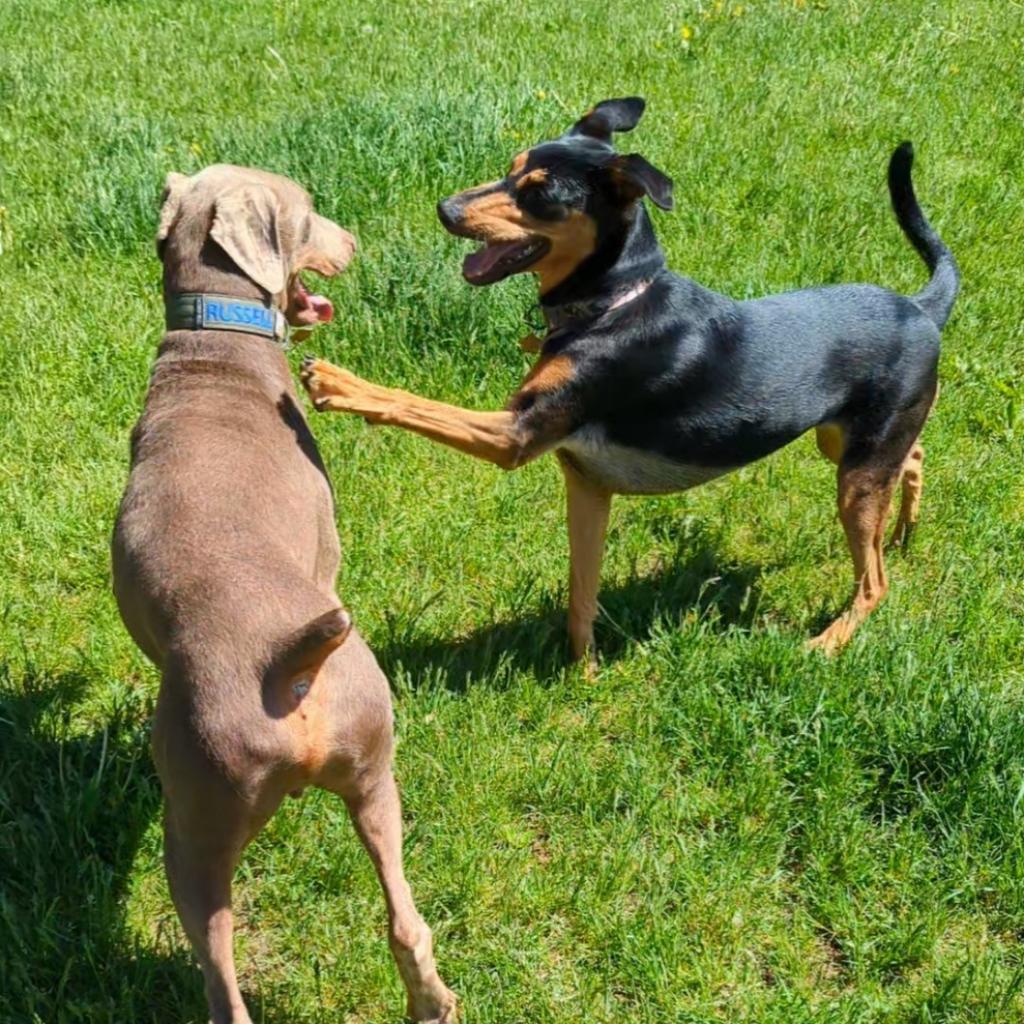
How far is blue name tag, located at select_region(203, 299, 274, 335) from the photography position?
3.69 metres

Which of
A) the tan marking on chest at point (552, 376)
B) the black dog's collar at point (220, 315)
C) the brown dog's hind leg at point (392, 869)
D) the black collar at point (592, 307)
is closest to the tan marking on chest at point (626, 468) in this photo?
the tan marking on chest at point (552, 376)

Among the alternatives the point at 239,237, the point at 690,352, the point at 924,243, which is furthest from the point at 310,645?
the point at 924,243

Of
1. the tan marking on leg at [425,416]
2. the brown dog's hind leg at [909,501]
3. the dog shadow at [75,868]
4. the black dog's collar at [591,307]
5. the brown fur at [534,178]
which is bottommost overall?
the dog shadow at [75,868]

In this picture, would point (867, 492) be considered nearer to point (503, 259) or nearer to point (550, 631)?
point (550, 631)

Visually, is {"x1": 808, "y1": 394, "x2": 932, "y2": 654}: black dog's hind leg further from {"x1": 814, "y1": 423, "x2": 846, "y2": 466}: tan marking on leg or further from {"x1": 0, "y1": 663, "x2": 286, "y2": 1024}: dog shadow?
{"x1": 0, "y1": 663, "x2": 286, "y2": 1024}: dog shadow

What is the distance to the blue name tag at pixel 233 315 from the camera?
369cm

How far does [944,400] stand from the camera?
18.8 feet

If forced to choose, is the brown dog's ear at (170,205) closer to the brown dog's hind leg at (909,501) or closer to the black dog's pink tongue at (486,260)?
the black dog's pink tongue at (486,260)

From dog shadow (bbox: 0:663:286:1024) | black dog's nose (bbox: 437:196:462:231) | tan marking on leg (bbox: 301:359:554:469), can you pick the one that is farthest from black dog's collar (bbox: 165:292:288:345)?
dog shadow (bbox: 0:663:286:1024)

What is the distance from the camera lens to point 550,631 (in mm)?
4508

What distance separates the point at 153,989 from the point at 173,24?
8365 millimetres

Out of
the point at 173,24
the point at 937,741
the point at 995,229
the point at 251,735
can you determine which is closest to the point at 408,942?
the point at 251,735

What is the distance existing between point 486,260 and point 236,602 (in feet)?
5.76

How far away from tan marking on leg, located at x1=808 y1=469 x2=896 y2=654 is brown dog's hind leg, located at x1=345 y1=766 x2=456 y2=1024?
2.00m
